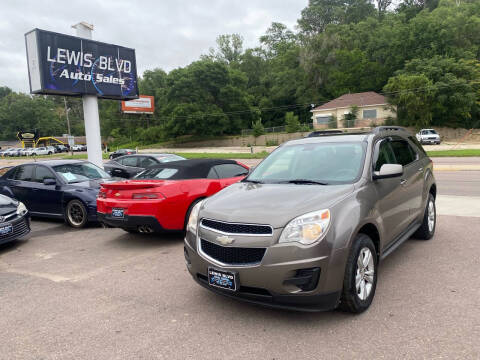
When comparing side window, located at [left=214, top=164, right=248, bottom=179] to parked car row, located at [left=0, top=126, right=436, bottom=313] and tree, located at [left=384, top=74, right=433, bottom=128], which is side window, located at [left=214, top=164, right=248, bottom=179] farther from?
tree, located at [left=384, top=74, right=433, bottom=128]

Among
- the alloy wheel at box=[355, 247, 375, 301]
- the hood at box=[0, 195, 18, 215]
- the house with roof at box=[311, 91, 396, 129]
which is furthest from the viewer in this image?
the house with roof at box=[311, 91, 396, 129]

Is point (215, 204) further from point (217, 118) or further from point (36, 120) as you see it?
point (36, 120)

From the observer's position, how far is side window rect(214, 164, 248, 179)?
7.13 metres

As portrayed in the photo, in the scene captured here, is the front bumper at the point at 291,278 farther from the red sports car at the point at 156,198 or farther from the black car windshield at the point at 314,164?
the red sports car at the point at 156,198

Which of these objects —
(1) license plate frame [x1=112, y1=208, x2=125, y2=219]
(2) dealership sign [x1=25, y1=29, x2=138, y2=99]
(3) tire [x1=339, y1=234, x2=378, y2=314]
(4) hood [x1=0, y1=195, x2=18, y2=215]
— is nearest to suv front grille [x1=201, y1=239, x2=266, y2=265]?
(3) tire [x1=339, y1=234, x2=378, y2=314]

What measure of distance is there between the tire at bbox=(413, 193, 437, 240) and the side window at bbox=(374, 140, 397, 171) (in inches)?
55.2

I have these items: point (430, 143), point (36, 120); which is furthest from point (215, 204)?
point (36, 120)

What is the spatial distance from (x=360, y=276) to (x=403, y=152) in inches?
98.0

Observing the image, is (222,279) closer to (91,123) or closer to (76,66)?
(91,123)

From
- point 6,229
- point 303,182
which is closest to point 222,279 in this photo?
point 303,182

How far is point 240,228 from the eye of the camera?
3.30m

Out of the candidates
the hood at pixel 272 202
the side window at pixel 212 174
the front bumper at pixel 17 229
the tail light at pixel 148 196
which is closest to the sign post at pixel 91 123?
the front bumper at pixel 17 229

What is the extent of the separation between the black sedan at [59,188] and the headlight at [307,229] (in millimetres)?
5750

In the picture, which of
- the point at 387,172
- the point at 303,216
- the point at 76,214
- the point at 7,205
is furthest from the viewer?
the point at 76,214
